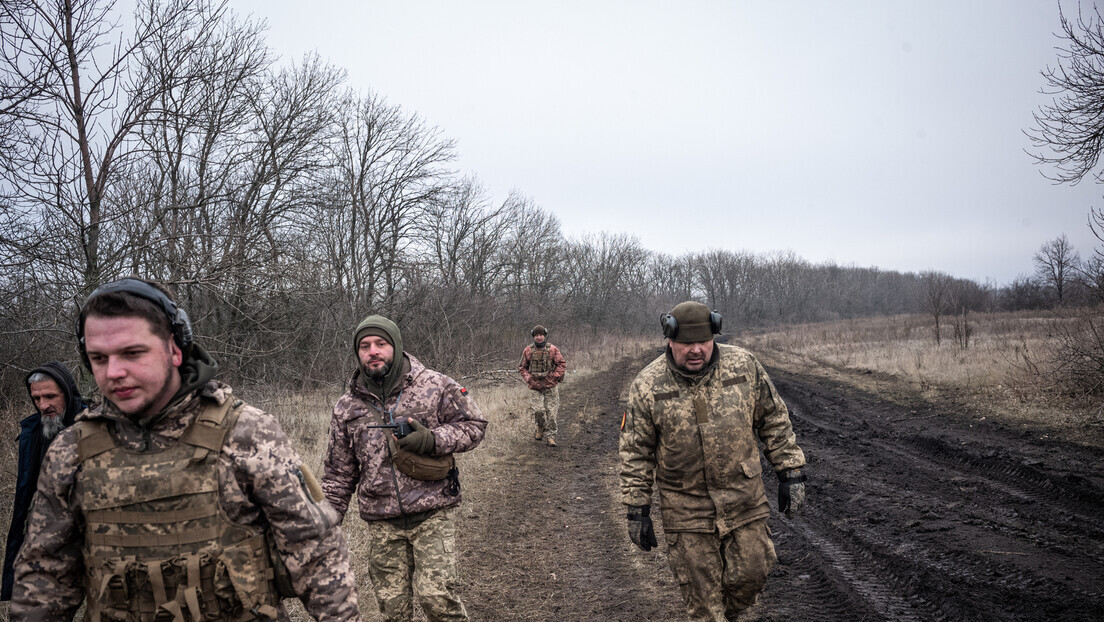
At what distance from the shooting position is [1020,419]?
402 inches

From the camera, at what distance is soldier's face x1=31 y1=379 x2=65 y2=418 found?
3.93 m

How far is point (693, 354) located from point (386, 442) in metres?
2.00

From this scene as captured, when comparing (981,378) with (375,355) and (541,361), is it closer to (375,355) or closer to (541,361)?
(541,361)

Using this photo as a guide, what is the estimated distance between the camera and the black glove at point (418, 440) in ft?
11.9

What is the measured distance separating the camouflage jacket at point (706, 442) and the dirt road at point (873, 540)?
1412mm

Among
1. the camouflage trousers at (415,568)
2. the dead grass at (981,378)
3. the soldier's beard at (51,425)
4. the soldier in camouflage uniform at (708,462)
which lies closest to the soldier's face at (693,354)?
the soldier in camouflage uniform at (708,462)

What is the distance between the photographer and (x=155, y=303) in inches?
79.0

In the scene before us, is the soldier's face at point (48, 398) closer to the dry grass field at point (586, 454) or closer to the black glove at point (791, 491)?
the dry grass field at point (586, 454)

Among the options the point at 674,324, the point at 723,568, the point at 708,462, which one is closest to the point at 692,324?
the point at 674,324

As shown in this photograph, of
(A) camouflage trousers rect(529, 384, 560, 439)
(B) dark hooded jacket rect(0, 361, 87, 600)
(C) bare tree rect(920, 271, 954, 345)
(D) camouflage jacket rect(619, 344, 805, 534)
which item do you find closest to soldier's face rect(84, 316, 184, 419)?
(B) dark hooded jacket rect(0, 361, 87, 600)

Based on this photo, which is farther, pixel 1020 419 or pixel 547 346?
pixel 547 346

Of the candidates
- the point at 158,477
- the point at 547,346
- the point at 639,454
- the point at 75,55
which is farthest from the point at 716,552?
the point at 75,55

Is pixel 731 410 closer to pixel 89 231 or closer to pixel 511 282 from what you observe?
pixel 89 231

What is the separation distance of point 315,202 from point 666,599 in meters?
14.6
